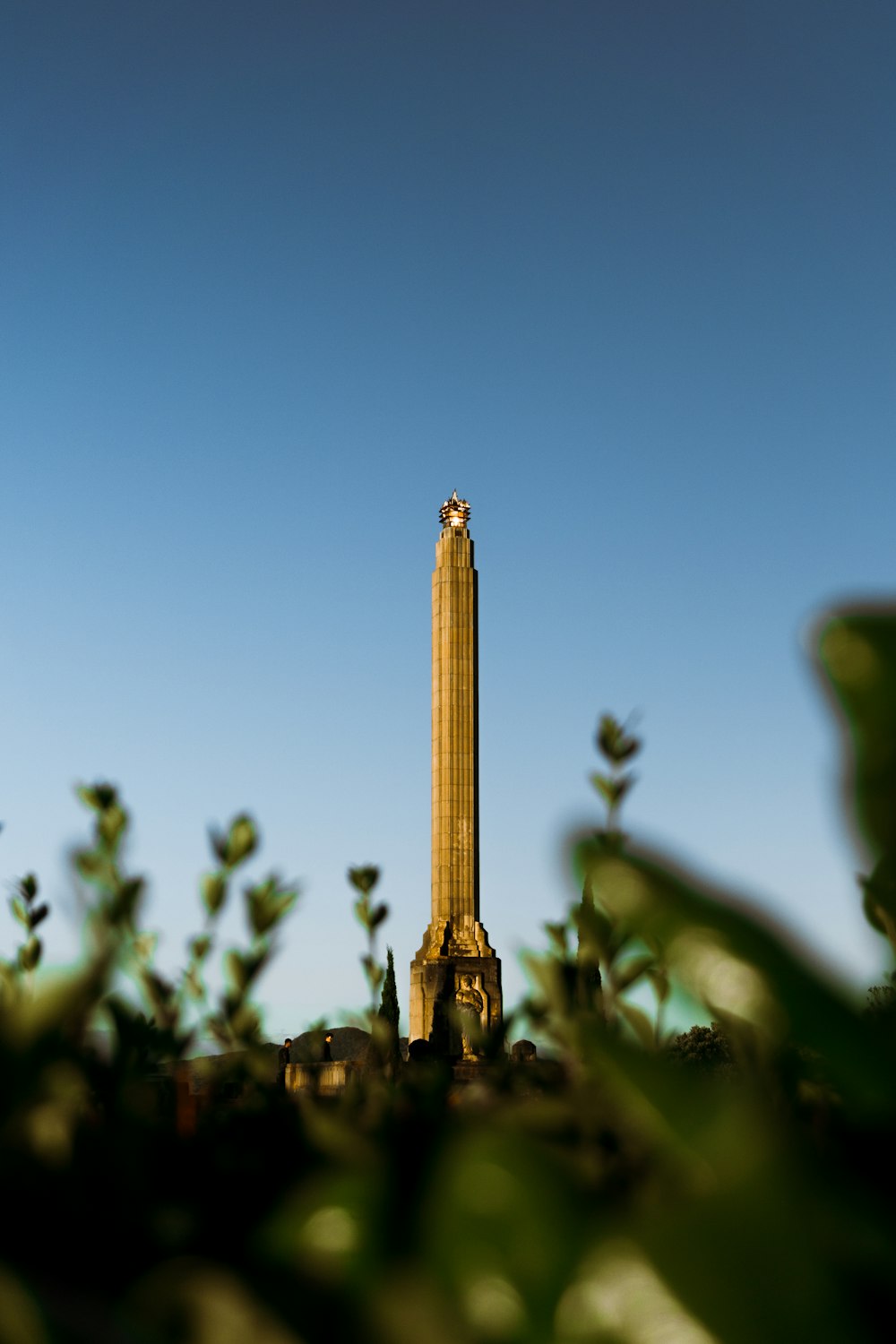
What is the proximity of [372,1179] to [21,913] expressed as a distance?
195cm

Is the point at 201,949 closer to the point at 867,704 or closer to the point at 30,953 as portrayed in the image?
the point at 30,953

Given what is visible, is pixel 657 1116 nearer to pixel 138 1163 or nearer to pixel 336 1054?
pixel 138 1163

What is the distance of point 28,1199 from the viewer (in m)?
0.60

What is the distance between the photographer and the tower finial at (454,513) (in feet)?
125

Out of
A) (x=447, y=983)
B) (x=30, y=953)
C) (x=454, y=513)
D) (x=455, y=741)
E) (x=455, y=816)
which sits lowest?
(x=447, y=983)

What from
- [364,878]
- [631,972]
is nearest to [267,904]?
[631,972]

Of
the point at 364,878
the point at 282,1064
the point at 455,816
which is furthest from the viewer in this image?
the point at 455,816

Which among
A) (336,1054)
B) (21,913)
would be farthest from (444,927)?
(21,913)

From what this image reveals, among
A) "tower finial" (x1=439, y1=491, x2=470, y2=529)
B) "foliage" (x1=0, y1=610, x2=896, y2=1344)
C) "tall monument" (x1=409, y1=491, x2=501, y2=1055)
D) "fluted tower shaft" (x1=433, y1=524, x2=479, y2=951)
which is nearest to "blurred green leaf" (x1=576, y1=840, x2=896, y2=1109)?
"foliage" (x1=0, y1=610, x2=896, y2=1344)

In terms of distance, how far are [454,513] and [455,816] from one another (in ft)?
31.5

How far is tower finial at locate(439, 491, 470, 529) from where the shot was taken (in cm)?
3822

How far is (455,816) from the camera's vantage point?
35.1m

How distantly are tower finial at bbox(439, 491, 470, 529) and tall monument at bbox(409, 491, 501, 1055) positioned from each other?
2.23ft

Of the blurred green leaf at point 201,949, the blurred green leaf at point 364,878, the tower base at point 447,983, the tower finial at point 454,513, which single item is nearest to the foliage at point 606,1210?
the blurred green leaf at point 201,949
